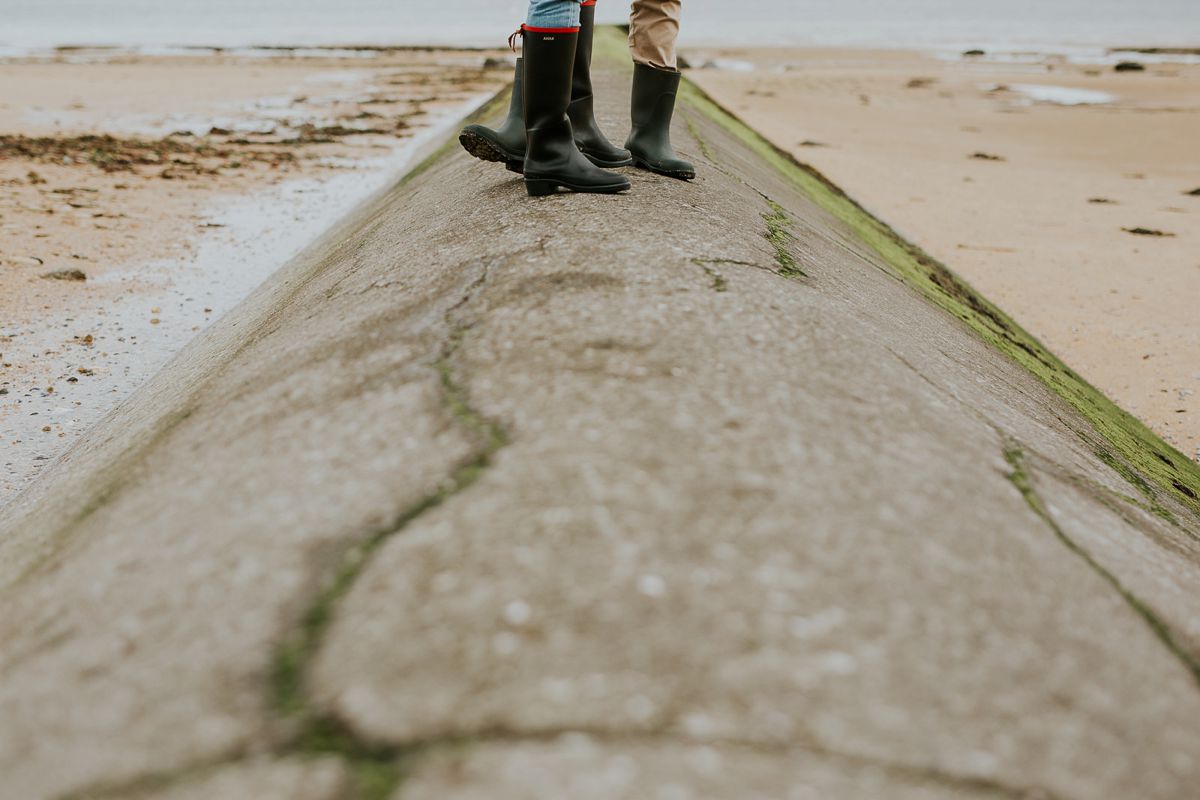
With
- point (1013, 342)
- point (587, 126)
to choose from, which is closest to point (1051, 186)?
point (1013, 342)

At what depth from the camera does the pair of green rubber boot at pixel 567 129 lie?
266cm

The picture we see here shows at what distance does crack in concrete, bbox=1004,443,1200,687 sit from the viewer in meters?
1.28

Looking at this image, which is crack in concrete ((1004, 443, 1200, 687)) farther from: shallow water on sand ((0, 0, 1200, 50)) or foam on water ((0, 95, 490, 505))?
shallow water on sand ((0, 0, 1200, 50))

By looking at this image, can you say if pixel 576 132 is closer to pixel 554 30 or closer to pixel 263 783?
pixel 554 30

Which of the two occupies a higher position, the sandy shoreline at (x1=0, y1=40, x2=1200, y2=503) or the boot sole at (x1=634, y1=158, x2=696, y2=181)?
the boot sole at (x1=634, y1=158, x2=696, y2=181)

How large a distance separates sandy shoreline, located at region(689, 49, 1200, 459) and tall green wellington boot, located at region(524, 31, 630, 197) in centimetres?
252

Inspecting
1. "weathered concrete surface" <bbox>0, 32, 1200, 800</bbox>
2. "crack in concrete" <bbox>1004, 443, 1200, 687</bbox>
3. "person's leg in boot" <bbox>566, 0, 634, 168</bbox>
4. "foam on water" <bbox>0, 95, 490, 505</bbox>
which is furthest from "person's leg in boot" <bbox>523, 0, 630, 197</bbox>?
"foam on water" <bbox>0, 95, 490, 505</bbox>

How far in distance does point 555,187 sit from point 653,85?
0.78 meters

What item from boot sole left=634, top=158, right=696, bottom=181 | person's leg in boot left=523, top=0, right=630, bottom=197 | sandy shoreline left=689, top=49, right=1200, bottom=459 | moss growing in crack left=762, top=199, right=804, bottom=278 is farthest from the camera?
sandy shoreline left=689, top=49, right=1200, bottom=459

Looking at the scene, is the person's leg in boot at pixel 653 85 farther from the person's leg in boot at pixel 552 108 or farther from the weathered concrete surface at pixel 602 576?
the weathered concrete surface at pixel 602 576

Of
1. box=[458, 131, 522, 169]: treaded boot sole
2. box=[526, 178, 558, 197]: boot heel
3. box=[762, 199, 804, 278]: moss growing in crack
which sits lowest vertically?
box=[762, 199, 804, 278]: moss growing in crack

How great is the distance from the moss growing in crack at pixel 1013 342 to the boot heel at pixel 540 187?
155 cm

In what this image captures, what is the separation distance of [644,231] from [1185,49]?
30.5m

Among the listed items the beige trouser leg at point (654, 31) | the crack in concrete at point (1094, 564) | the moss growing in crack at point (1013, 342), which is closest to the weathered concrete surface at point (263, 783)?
the crack in concrete at point (1094, 564)
